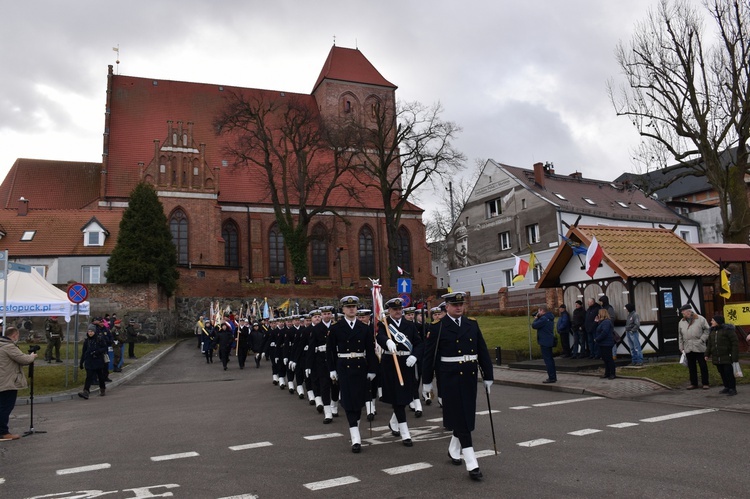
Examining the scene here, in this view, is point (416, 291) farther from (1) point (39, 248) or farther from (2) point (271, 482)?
(2) point (271, 482)

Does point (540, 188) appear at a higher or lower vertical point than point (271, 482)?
higher

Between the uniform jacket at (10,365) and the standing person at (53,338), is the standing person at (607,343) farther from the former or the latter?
the standing person at (53,338)

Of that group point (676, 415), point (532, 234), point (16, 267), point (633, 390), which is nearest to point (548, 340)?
point (633, 390)

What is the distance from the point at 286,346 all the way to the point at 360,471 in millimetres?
7991

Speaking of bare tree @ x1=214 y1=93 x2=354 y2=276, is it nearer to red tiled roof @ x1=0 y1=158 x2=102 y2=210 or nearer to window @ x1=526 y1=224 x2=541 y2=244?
red tiled roof @ x1=0 y1=158 x2=102 y2=210

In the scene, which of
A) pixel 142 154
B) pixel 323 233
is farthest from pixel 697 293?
pixel 142 154

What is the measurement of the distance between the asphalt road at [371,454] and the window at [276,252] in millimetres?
37903

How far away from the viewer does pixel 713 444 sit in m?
7.83

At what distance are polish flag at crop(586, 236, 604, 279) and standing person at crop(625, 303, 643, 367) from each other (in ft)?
Result: 4.15

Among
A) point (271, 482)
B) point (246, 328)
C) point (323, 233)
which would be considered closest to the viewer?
point (271, 482)

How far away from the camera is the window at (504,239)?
43812 millimetres

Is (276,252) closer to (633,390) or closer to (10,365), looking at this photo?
(633,390)

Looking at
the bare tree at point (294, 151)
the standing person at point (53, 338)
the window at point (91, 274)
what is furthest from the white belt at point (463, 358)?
the bare tree at point (294, 151)

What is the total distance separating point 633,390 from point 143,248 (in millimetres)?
27850
